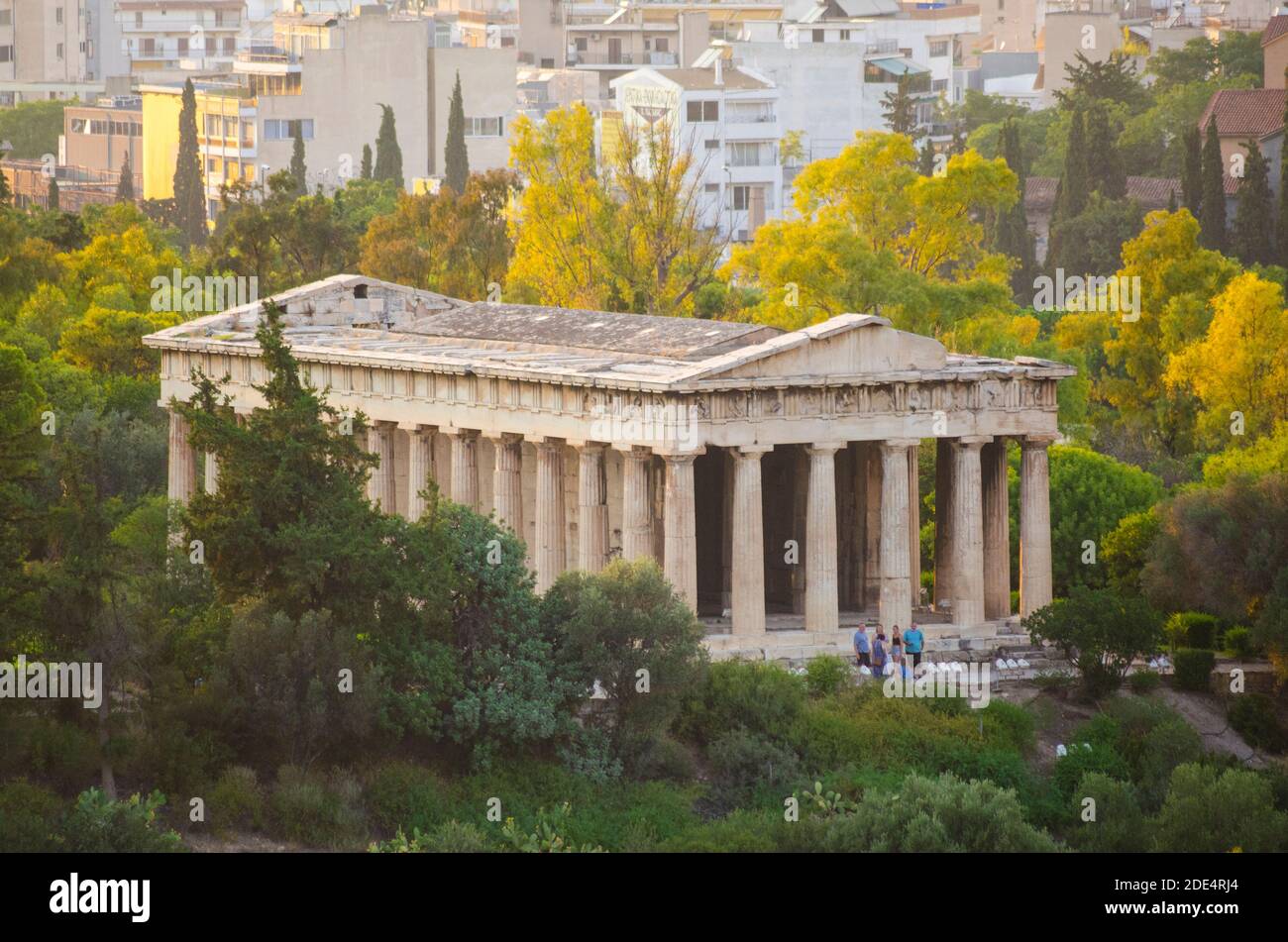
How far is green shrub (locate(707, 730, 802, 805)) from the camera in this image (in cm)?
6669

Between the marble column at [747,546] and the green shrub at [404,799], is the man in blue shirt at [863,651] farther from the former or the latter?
the green shrub at [404,799]

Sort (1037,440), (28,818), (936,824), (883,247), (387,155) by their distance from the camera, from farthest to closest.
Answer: (387,155) < (883,247) < (1037,440) < (936,824) < (28,818)

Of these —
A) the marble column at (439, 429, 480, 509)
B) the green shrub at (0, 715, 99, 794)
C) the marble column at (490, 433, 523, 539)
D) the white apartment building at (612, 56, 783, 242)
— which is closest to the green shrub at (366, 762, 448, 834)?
the green shrub at (0, 715, 99, 794)

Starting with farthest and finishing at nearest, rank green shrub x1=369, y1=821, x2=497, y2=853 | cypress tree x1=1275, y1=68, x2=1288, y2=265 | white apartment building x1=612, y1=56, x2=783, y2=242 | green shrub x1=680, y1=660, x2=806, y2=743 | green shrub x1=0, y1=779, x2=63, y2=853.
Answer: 1. white apartment building x1=612, y1=56, x2=783, y2=242
2. cypress tree x1=1275, y1=68, x2=1288, y2=265
3. green shrub x1=680, y1=660, x2=806, y2=743
4. green shrub x1=369, y1=821, x2=497, y2=853
5. green shrub x1=0, y1=779, x2=63, y2=853

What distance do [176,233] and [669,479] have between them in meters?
88.4

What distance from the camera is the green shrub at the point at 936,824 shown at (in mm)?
60969

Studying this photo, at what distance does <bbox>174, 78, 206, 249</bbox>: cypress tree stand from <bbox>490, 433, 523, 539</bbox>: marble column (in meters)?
93.5

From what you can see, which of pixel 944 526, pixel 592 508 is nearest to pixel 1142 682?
pixel 944 526

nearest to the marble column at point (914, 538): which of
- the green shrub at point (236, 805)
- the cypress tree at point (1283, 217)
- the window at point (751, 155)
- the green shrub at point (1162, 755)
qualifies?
the green shrub at point (1162, 755)

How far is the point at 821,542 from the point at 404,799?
13.2 meters

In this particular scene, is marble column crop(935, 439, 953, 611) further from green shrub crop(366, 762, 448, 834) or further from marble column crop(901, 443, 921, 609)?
green shrub crop(366, 762, 448, 834)

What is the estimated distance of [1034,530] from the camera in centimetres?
7619

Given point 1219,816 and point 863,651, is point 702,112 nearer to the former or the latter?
point 863,651
